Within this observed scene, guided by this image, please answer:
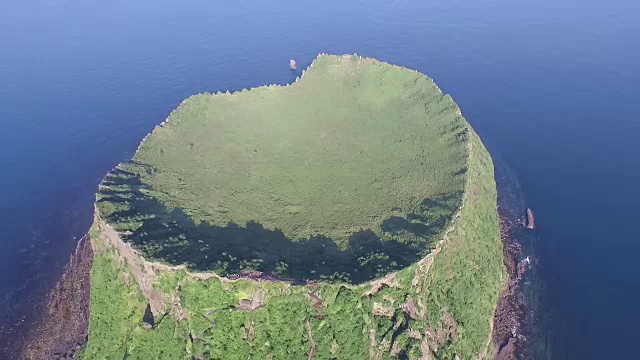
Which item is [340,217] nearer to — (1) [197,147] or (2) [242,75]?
(1) [197,147]

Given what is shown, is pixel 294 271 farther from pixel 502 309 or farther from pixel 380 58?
pixel 380 58

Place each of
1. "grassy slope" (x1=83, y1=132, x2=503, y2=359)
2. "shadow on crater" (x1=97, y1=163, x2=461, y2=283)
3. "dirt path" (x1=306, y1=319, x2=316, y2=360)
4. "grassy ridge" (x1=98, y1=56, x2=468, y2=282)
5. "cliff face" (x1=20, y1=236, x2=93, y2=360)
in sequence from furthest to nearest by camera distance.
Answer: "cliff face" (x1=20, y1=236, x2=93, y2=360) < "grassy ridge" (x1=98, y1=56, x2=468, y2=282) < "shadow on crater" (x1=97, y1=163, x2=461, y2=283) < "dirt path" (x1=306, y1=319, x2=316, y2=360) < "grassy slope" (x1=83, y1=132, x2=503, y2=359)

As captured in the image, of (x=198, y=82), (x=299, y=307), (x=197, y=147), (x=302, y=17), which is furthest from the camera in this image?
(x=302, y=17)

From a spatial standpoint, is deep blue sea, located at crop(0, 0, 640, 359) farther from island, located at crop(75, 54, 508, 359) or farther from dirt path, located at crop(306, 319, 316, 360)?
dirt path, located at crop(306, 319, 316, 360)

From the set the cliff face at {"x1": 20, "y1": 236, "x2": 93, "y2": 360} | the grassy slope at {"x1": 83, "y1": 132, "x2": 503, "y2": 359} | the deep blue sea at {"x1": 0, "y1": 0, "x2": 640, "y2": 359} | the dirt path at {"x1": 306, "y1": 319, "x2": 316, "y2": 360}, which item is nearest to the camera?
the grassy slope at {"x1": 83, "y1": 132, "x2": 503, "y2": 359}

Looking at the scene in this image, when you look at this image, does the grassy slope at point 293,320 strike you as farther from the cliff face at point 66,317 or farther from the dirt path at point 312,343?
the cliff face at point 66,317

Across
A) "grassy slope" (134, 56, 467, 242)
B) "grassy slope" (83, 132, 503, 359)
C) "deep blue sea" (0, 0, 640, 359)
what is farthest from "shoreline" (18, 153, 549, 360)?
"grassy slope" (134, 56, 467, 242)

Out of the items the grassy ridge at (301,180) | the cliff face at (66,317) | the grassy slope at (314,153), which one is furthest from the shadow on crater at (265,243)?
the cliff face at (66,317)

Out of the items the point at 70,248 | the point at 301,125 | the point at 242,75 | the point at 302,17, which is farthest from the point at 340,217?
the point at 302,17
